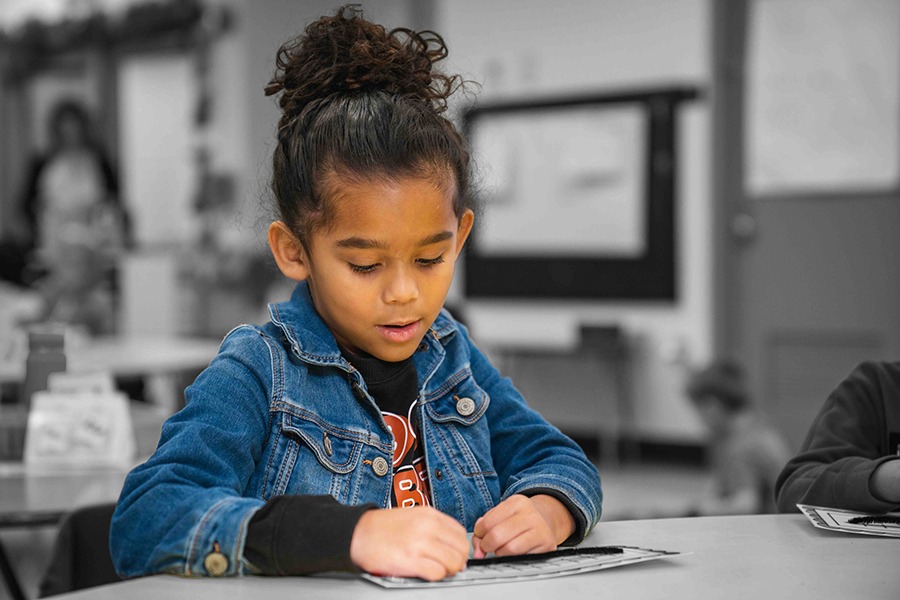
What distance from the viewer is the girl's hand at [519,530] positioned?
995 mm

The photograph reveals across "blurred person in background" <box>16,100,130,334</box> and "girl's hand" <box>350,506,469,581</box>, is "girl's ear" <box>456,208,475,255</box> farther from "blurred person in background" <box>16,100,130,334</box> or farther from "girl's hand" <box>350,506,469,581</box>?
"blurred person in background" <box>16,100,130,334</box>

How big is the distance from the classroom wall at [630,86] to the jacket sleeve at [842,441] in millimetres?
4161

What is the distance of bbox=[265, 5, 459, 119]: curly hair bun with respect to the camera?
114 cm

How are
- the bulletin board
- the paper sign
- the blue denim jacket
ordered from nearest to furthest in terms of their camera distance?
the blue denim jacket, the paper sign, the bulletin board

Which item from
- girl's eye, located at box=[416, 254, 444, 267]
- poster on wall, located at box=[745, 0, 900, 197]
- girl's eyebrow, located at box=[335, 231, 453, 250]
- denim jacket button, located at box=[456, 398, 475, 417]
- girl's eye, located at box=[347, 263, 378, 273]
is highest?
poster on wall, located at box=[745, 0, 900, 197]

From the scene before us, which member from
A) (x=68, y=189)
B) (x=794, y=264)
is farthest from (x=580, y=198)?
(x=68, y=189)

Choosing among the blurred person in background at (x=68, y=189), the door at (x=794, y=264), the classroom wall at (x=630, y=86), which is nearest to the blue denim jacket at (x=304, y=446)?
the door at (x=794, y=264)

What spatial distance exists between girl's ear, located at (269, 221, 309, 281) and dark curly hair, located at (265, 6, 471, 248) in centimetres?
1

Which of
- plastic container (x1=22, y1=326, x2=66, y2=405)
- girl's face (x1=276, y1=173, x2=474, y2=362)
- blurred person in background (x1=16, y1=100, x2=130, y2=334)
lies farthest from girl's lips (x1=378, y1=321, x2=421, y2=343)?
blurred person in background (x1=16, y1=100, x2=130, y2=334)

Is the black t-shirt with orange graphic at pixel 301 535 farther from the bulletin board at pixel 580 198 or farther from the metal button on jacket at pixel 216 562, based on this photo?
the bulletin board at pixel 580 198

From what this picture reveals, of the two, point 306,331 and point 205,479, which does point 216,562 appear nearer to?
point 205,479

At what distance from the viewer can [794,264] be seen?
5.27 m

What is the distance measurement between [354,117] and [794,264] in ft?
14.7

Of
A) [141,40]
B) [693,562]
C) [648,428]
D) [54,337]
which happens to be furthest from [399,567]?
[141,40]
